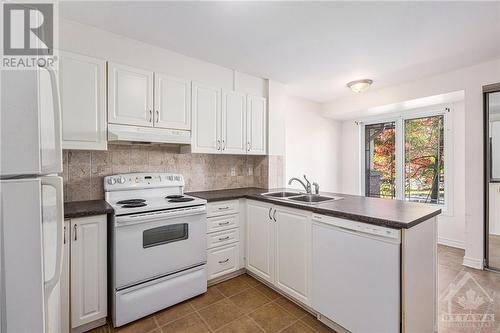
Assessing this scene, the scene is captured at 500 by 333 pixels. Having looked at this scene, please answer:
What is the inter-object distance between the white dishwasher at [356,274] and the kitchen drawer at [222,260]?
1.00 metres

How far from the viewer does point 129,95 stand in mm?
2156

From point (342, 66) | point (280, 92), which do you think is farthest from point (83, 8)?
point (342, 66)

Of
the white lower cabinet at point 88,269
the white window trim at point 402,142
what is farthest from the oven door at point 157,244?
the white window trim at point 402,142

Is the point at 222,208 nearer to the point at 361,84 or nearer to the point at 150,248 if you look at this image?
the point at 150,248

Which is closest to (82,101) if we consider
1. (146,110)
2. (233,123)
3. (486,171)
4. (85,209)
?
(146,110)

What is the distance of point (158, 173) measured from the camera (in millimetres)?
2514

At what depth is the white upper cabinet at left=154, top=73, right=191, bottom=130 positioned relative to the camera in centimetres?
231

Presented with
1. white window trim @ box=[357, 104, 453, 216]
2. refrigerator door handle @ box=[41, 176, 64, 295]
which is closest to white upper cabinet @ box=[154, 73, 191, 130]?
refrigerator door handle @ box=[41, 176, 64, 295]

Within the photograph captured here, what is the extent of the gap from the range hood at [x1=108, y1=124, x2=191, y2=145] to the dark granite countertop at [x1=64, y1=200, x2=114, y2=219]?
22.4 inches

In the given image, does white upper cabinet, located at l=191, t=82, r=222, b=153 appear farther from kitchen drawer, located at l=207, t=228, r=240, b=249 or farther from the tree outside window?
the tree outside window

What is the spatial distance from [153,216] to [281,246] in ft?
3.93

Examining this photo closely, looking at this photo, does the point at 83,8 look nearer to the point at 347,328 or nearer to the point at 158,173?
the point at 158,173

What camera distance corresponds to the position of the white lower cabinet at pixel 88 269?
168 cm

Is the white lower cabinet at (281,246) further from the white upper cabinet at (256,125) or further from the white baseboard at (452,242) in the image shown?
the white baseboard at (452,242)
